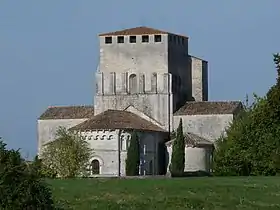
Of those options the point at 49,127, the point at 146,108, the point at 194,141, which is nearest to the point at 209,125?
the point at 194,141

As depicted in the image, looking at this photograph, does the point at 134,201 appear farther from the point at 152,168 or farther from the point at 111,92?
the point at 111,92

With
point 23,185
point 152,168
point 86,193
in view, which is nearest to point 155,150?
point 152,168

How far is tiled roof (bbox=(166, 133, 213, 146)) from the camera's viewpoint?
80875mm

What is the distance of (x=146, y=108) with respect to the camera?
84875mm

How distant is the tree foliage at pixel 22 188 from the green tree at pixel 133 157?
187 feet

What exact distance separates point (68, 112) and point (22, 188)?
70.6 m

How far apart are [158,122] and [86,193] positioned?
2142 inches

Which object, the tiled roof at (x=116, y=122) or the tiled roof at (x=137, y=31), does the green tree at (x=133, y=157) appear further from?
the tiled roof at (x=137, y=31)

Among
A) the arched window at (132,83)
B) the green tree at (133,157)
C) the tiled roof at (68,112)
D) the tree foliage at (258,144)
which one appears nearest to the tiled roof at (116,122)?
the green tree at (133,157)

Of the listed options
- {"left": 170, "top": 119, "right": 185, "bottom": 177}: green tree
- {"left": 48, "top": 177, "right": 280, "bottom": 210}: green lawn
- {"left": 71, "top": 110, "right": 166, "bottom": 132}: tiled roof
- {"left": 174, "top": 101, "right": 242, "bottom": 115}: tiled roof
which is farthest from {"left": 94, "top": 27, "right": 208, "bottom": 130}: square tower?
{"left": 48, "top": 177, "right": 280, "bottom": 210}: green lawn

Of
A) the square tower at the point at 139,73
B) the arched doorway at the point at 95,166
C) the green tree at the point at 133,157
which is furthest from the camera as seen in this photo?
the square tower at the point at 139,73

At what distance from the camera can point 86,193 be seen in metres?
30.4

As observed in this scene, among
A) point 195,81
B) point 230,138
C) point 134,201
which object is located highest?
point 195,81

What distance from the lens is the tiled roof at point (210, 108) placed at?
83688 mm
